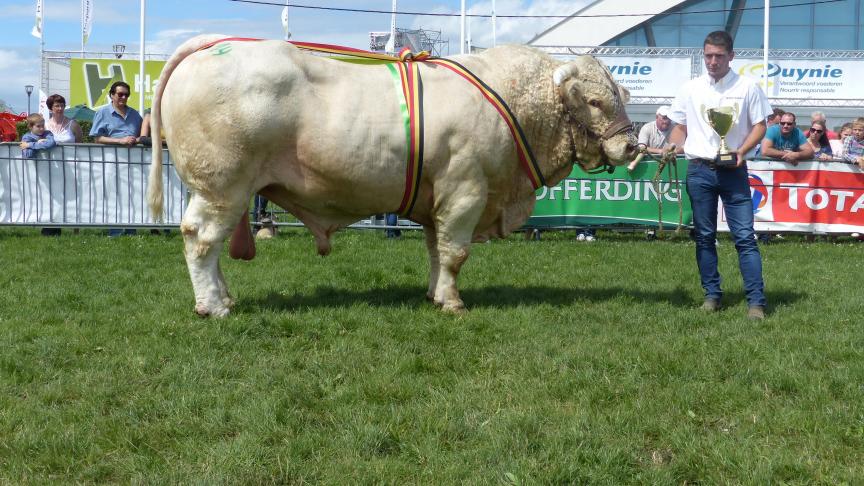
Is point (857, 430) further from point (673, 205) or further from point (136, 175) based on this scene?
point (136, 175)

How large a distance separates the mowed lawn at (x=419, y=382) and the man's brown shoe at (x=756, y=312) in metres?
0.12

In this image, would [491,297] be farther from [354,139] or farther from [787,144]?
[787,144]

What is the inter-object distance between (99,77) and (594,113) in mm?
28016

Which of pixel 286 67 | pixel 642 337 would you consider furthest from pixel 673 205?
pixel 286 67

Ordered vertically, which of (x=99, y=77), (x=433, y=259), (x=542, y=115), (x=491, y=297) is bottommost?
(x=491, y=297)

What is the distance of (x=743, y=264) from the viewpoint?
7.00m

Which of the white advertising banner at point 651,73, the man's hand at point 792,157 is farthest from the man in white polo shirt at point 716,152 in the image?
the white advertising banner at point 651,73

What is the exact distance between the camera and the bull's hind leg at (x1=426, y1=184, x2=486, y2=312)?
665 centimetres

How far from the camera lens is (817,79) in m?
29.9

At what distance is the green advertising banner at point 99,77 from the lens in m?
30.8

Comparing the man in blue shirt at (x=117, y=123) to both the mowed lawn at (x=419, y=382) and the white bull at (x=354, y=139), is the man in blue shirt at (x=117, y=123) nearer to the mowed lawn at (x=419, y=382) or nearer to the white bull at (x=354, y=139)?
the mowed lawn at (x=419, y=382)

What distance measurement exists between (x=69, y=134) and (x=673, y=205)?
29.3ft

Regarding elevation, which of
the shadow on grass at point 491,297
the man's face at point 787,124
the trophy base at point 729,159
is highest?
the man's face at point 787,124

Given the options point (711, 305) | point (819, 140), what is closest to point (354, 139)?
point (711, 305)
